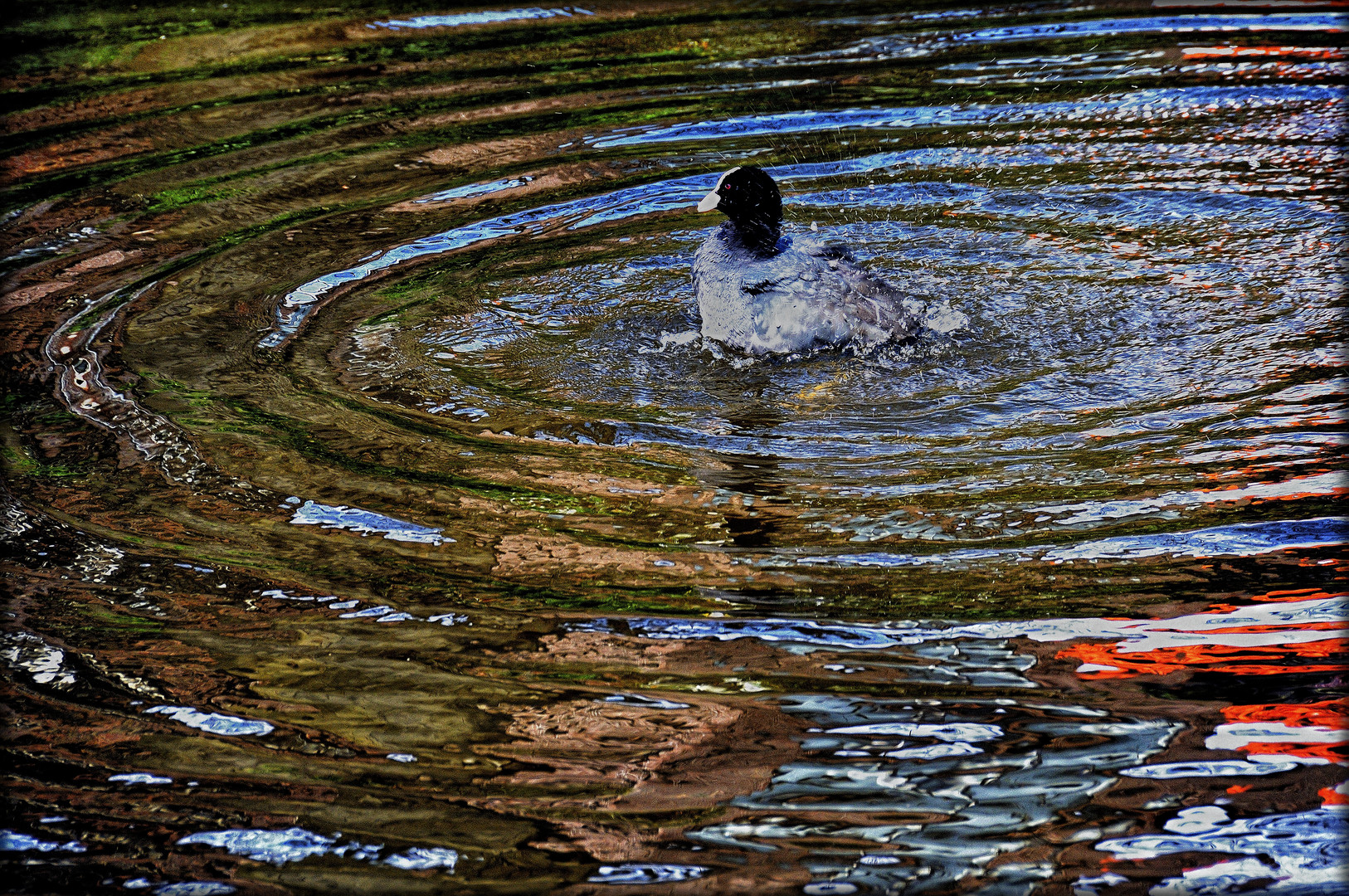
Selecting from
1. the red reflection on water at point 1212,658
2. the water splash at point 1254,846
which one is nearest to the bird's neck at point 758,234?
the red reflection on water at point 1212,658

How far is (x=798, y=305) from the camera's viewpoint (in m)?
5.33

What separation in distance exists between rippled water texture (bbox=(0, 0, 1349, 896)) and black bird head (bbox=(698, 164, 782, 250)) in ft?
1.58

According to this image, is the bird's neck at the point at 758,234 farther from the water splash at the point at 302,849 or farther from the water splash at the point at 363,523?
the water splash at the point at 302,849

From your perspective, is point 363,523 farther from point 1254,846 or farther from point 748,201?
Answer: point 1254,846

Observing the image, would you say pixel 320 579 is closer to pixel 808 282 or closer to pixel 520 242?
pixel 808 282

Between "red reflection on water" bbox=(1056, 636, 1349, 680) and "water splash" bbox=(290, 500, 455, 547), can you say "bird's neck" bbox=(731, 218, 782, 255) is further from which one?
"red reflection on water" bbox=(1056, 636, 1349, 680)

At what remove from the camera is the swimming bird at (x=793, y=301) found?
209 inches

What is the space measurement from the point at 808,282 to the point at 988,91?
3.72m

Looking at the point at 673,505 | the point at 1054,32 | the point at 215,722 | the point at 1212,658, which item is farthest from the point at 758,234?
the point at 1054,32

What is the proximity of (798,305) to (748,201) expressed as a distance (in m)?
0.71

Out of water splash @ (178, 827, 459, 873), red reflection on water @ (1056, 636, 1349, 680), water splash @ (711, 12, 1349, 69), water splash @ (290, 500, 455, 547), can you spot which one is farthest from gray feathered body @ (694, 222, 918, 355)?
water splash @ (711, 12, 1349, 69)

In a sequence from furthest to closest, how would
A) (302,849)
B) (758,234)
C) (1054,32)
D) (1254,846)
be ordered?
(1054,32) → (758,234) → (302,849) → (1254,846)

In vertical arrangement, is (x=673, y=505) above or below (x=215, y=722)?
above

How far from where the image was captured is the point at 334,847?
2881mm
